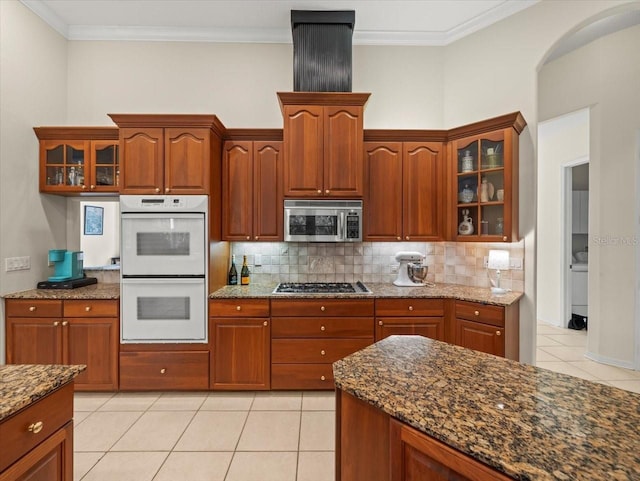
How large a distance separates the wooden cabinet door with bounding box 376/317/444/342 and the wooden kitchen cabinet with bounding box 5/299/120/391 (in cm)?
241

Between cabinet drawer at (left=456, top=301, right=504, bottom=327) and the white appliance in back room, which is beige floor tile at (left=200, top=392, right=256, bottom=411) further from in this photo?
cabinet drawer at (left=456, top=301, right=504, bottom=327)

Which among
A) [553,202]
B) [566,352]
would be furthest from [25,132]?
[553,202]

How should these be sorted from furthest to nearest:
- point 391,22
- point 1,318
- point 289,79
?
point 289,79 < point 391,22 < point 1,318

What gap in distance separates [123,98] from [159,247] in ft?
6.34

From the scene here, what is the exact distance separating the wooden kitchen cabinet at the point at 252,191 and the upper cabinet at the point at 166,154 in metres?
0.36

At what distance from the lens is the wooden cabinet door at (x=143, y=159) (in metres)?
2.70

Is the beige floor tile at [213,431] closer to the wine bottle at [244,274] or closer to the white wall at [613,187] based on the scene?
the wine bottle at [244,274]

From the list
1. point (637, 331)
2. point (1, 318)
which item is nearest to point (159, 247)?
point (1, 318)

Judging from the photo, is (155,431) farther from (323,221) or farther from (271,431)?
(323,221)

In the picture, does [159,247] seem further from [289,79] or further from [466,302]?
[466,302]

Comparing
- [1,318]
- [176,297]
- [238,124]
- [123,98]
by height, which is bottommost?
[1,318]

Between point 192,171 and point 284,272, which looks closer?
point 192,171

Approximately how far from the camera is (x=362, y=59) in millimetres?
3443

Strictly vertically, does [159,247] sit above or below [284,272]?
above
